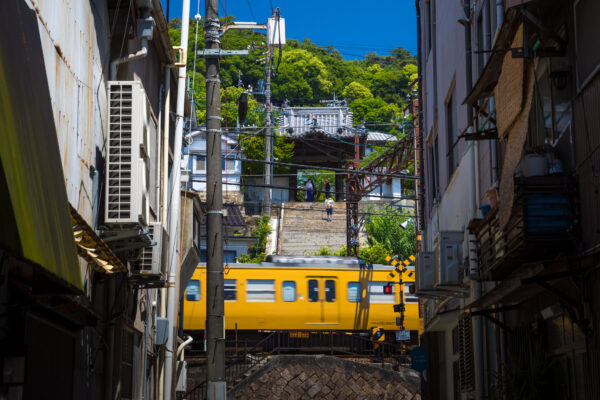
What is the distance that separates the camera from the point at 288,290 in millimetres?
31906

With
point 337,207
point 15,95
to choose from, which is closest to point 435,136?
point 15,95

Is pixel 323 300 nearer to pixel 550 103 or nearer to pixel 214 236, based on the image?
pixel 214 236

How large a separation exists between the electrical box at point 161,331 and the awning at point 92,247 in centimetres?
621

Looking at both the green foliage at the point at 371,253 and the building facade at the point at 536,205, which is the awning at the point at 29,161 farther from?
the green foliage at the point at 371,253

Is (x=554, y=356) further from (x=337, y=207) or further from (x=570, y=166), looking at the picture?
(x=337, y=207)

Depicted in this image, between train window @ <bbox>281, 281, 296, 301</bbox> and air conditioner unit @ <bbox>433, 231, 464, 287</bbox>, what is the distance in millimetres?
16809

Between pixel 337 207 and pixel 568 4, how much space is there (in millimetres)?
47504

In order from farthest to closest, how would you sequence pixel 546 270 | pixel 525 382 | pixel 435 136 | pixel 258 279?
pixel 258 279 < pixel 435 136 < pixel 525 382 < pixel 546 270

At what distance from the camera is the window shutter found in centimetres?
1572

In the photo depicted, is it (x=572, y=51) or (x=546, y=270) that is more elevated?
(x=572, y=51)

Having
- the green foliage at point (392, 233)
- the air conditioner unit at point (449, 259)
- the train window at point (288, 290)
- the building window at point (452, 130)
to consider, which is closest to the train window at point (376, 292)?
the train window at point (288, 290)

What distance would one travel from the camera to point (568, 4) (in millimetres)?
9508

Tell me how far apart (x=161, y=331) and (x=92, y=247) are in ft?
23.0

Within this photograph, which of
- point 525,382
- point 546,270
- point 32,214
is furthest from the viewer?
point 525,382
